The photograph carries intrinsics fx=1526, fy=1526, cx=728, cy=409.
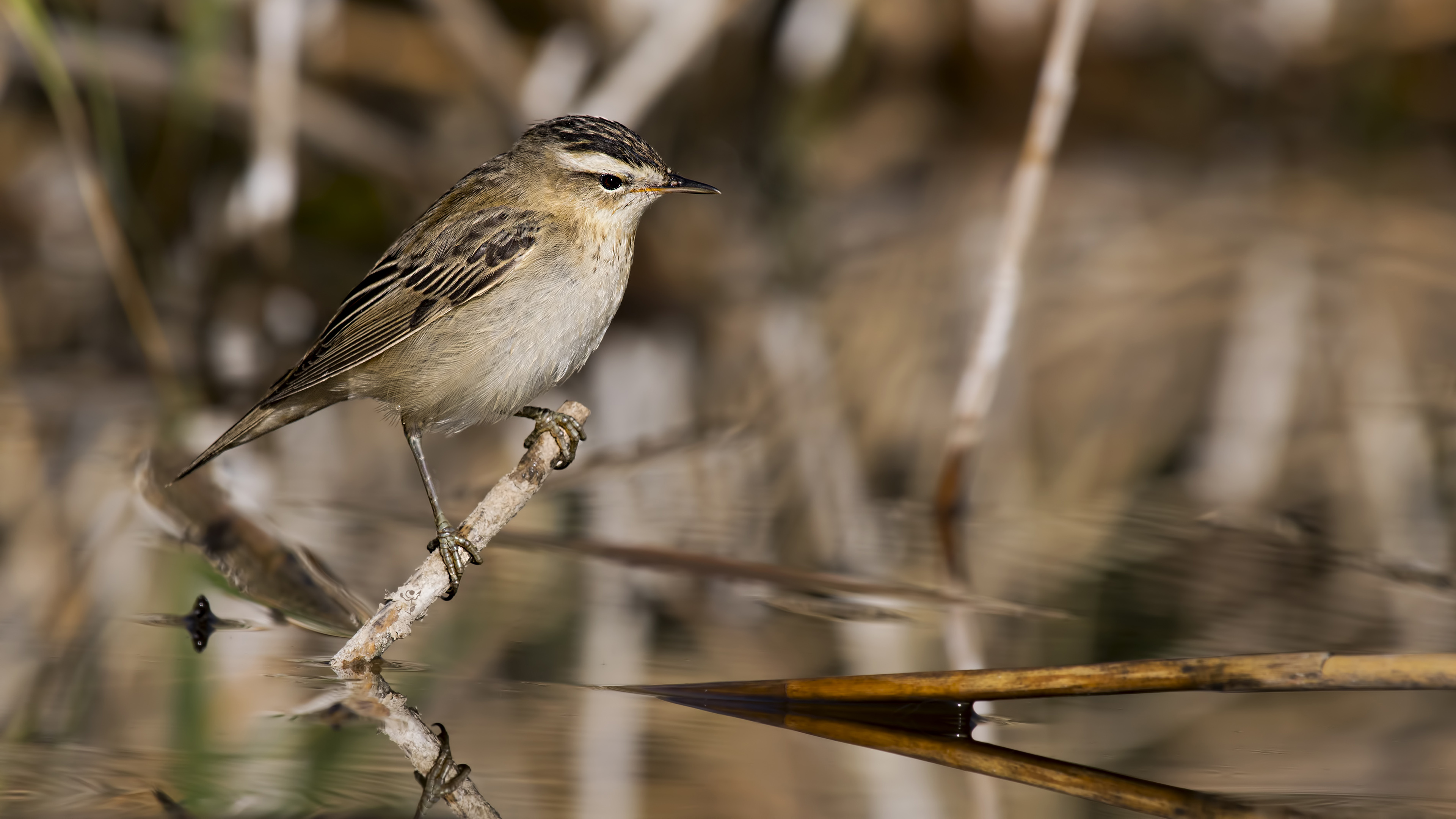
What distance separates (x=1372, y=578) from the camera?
509 centimetres

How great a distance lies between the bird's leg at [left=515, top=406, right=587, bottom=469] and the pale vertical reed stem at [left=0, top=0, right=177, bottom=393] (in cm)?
260

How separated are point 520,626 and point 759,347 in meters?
4.02

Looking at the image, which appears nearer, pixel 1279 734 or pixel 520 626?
pixel 1279 734

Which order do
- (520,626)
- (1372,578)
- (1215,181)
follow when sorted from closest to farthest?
(520,626)
(1372,578)
(1215,181)

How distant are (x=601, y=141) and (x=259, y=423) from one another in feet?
4.77

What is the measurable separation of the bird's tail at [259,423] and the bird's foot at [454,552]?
781 millimetres

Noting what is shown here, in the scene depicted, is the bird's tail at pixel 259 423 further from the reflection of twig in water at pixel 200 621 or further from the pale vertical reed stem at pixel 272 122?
the pale vertical reed stem at pixel 272 122

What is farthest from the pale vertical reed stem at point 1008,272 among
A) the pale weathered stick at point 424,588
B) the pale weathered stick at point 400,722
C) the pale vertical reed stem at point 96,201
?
the pale vertical reed stem at point 96,201

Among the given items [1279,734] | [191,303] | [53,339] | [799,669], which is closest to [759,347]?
[191,303]

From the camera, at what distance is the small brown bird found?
4.77 meters

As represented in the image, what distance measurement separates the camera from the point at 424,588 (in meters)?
3.90

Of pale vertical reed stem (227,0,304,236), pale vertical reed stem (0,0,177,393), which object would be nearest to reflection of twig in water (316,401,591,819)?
pale vertical reed stem (0,0,177,393)

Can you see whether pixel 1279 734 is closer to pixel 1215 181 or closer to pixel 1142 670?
pixel 1142 670

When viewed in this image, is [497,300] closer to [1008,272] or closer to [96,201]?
[1008,272]
